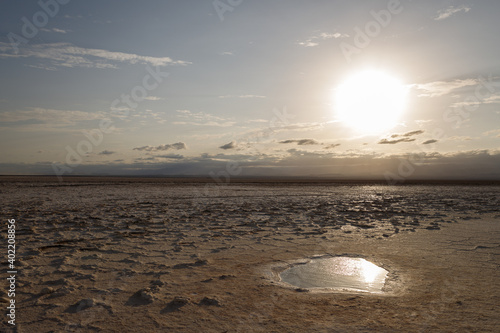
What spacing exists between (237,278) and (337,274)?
1.85 m

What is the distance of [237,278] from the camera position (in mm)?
5645

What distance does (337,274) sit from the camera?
19.7ft

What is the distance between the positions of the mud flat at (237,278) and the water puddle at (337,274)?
0.82 ft

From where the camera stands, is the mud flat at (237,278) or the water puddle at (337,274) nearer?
the mud flat at (237,278)

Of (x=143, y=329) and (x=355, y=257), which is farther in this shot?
(x=355, y=257)

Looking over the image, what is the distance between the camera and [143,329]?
3.82m

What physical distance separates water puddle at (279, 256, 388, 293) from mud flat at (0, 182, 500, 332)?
0.82 ft

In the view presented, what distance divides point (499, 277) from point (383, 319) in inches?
122

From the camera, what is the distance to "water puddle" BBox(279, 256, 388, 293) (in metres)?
5.37

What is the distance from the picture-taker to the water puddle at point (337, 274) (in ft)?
17.6

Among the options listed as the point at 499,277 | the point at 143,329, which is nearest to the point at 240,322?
the point at 143,329

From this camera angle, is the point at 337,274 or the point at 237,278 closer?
the point at 237,278

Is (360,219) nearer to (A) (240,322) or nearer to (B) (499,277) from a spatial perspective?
(B) (499,277)

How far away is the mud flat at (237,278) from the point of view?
400cm
